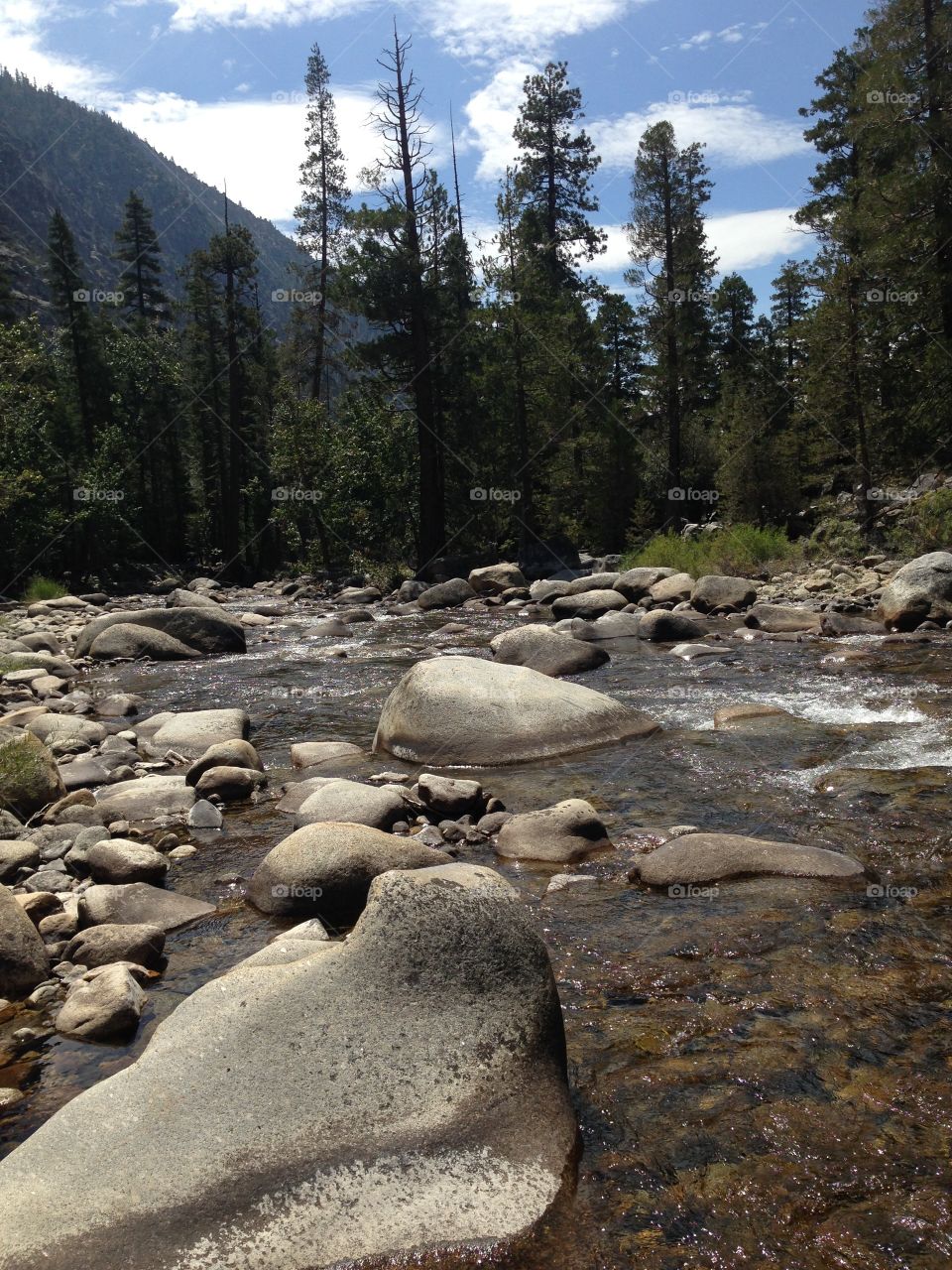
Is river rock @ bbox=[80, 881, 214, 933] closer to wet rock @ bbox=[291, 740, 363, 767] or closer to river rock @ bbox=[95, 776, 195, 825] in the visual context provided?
river rock @ bbox=[95, 776, 195, 825]

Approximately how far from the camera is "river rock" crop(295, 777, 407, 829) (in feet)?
20.5

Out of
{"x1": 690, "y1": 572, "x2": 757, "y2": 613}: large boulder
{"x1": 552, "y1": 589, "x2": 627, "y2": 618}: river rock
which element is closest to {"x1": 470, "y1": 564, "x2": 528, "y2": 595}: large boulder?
{"x1": 552, "y1": 589, "x2": 627, "y2": 618}: river rock

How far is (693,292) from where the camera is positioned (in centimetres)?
3033

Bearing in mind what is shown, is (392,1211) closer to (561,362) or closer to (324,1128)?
(324,1128)

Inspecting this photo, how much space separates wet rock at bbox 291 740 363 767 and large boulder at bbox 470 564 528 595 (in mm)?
14085

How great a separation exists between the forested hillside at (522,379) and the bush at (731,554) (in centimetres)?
119

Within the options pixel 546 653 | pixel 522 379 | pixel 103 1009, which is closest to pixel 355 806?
pixel 103 1009

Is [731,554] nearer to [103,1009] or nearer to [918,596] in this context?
[918,596]

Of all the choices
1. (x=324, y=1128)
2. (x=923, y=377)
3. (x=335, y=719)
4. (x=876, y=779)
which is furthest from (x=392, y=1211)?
(x=923, y=377)

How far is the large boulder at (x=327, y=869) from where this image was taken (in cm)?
511

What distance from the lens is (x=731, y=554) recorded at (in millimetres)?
21234

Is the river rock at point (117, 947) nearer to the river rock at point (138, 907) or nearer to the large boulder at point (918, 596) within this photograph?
the river rock at point (138, 907)

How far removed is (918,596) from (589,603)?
616cm

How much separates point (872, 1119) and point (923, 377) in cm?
2127
